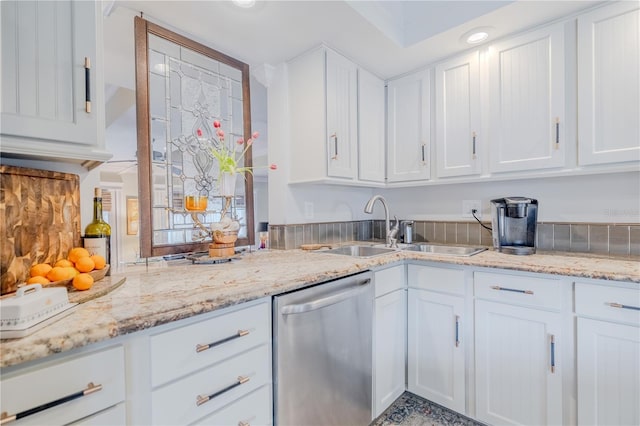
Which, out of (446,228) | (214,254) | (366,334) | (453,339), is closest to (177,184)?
(214,254)

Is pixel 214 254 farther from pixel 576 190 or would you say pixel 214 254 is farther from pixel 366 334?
pixel 576 190

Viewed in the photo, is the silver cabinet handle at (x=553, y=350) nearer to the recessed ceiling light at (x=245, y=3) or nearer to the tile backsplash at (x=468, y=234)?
the tile backsplash at (x=468, y=234)

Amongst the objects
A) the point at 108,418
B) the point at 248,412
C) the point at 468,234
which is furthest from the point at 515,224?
the point at 108,418

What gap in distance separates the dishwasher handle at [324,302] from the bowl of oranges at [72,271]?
680 millimetres

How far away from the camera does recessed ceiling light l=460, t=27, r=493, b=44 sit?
171cm

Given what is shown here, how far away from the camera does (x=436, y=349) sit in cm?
169

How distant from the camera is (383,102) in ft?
7.65

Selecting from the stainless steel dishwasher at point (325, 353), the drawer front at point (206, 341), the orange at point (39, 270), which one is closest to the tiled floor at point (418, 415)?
the stainless steel dishwasher at point (325, 353)

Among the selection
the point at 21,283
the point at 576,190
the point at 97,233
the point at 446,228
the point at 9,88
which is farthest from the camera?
the point at 446,228

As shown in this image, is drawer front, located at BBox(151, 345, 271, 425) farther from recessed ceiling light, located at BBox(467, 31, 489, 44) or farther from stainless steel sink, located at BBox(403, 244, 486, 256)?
recessed ceiling light, located at BBox(467, 31, 489, 44)

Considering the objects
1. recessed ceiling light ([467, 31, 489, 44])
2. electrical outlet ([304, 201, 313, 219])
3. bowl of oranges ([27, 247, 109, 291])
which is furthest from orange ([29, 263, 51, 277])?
recessed ceiling light ([467, 31, 489, 44])

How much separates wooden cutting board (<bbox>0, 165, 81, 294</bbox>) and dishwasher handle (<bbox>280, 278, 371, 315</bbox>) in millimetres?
876

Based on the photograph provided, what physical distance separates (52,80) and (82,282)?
25.2 inches

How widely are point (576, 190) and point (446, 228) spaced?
0.81m
